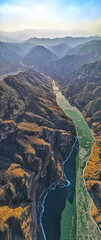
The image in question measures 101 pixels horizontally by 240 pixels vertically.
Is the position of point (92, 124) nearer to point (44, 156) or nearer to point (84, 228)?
point (44, 156)

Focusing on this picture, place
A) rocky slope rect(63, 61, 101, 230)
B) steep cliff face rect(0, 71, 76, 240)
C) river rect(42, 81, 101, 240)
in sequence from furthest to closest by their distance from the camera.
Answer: rocky slope rect(63, 61, 101, 230)
river rect(42, 81, 101, 240)
steep cliff face rect(0, 71, 76, 240)

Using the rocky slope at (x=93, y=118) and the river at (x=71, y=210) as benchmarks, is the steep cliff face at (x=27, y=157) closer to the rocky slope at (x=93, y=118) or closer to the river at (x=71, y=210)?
the river at (x=71, y=210)

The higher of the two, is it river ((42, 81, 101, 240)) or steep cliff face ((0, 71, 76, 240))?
steep cliff face ((0, 71, 76, 240))

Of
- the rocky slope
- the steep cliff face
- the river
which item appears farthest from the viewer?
the rocky slope

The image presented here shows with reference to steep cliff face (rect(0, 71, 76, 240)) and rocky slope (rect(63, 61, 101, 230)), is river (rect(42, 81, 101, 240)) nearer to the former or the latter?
rocky slope (rect(63, 61, 101, 230))

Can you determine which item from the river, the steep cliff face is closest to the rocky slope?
the river

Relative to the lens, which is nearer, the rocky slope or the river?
the river

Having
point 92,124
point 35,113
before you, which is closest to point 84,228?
point 35,113

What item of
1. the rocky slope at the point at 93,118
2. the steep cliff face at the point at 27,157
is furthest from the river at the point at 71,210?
the steep cliff face at the point at 27,157

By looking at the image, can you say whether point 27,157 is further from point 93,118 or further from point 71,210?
point 93,118
